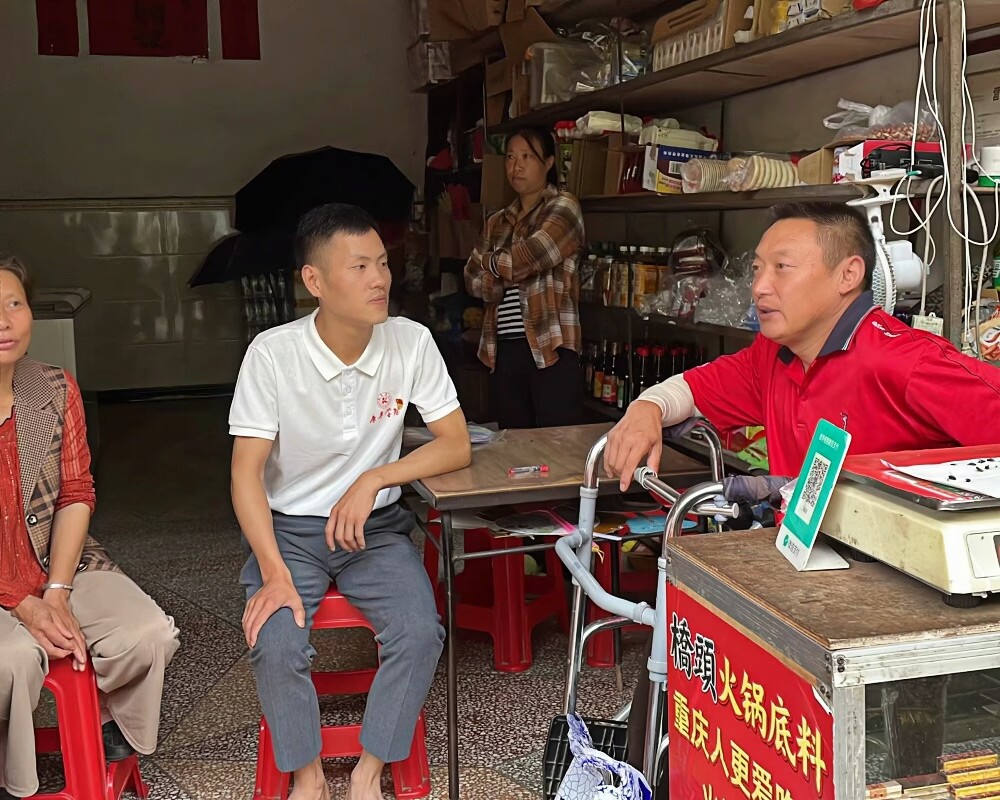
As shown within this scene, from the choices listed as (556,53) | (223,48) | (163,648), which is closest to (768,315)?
(163,648)

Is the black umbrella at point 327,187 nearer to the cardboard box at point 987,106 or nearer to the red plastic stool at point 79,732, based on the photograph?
the cardboard box at point 987,106

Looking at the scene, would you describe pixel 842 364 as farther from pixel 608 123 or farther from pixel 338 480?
pixel 608 123

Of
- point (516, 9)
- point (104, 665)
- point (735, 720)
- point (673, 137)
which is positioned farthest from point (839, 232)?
point (516, 9)

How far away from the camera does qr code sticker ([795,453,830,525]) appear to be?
1.35 metres

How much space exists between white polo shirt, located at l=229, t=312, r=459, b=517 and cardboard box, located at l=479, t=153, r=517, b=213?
2.45 m

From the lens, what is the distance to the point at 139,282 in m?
7.97

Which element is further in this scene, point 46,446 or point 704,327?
point 704,327

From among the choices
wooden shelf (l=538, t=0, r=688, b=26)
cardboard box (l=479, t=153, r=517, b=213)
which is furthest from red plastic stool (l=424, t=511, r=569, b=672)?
wooden shelf (l=538, t=0, r=688, b=26)

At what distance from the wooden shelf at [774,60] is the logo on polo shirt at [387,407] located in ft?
4.69

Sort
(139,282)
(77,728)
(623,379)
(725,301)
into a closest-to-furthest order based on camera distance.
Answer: (77,728)
(725,301)
(623,379)
(139,282)

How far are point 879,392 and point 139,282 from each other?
699cm

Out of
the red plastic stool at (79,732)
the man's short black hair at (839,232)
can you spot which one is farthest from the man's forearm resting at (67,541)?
the man's short black hair at (839,232)

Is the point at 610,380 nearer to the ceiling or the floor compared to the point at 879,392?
nearer to the floor

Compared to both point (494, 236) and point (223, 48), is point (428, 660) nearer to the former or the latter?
point (494, 236)
